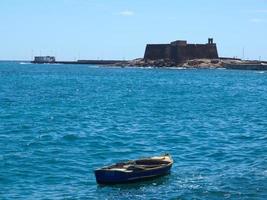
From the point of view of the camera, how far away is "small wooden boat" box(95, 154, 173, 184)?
22672 millimetres

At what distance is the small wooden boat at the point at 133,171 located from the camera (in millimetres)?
22672

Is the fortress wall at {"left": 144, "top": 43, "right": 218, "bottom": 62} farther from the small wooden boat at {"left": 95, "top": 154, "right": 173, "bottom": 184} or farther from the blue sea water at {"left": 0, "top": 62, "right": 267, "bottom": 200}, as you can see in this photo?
the small wooden boat at {"left": 95, "top": 154, "right": 173, "bottom": 184}

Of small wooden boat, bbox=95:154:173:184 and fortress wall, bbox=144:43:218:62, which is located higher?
fortress wall, bbox=144:43:218:62

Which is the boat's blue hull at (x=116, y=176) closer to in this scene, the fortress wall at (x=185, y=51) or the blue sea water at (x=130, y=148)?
the blue sea water at (x=130, y=148)

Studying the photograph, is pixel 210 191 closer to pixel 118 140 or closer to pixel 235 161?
pixel 235 161

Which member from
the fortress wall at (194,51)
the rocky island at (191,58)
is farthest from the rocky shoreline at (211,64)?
the fortress wall at (194,51)

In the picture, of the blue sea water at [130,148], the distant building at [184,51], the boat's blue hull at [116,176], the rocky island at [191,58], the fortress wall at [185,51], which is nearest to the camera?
the blue sea water at [130,148]

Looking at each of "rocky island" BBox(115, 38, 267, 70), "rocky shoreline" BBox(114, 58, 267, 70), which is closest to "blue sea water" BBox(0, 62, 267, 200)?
"rocky shoreline" BBox(114, 58, 267, 70)

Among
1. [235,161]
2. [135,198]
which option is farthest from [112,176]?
[235,161]

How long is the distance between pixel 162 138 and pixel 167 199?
13969mm

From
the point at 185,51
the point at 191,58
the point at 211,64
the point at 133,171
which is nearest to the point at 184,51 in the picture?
the point at 185,51

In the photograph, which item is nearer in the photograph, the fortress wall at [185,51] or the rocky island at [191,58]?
the rocky island at [191,58]

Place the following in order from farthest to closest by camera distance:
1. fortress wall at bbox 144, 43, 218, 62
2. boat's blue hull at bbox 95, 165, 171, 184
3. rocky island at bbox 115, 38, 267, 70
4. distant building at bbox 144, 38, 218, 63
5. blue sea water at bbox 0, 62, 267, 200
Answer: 1. distant building at bbox 144, 38, 218, 63
2. fortress wall at bbox 144, 43, 218, 62
3. rocky island at bbox 115, 38, 267, 70
4. boat's blue hull at bbox 95, 165, 171, 184
5. blue sea water at bbox 0, 62, 267, 200

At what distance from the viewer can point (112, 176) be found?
74.5 ft
